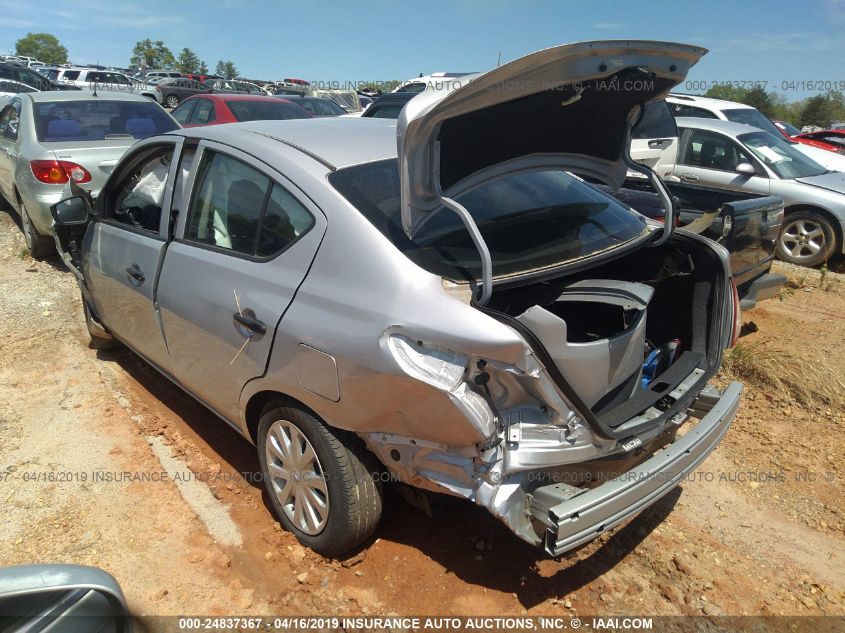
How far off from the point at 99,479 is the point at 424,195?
2.40 m

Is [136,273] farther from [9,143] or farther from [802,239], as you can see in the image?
[802,239]

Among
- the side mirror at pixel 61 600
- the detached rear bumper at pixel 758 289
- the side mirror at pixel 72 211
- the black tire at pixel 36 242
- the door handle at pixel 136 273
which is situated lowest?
the black tire at pixel 36 242

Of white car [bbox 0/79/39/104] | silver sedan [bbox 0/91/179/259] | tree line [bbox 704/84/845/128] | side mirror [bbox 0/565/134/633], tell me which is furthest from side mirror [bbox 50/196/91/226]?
tree line [bbox 704/84/845/128]

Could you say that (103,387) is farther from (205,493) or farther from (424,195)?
(424,195)

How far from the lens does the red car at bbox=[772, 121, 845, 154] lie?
45.2 feet

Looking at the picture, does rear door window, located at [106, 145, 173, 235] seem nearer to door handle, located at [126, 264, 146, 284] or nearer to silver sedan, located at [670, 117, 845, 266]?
door handle, located at [126, 264, 146, 284]

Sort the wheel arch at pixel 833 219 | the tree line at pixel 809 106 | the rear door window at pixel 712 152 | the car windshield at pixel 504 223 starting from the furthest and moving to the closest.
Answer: the tree line at pixel 809 106 < the rear door window at pixel 712 152 < the wheel arch at pixel 833 219 < the car windshield at pixel 504 223

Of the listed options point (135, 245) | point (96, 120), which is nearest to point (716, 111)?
point (96, 120)

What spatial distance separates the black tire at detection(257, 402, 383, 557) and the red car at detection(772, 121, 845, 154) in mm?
14567

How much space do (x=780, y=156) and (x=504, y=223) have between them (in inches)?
277

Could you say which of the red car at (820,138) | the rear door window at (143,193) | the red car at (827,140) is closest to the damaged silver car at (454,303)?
the rear door window at (143,193)

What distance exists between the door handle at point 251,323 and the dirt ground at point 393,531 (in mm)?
1021

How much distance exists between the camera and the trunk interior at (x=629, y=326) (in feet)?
7.13

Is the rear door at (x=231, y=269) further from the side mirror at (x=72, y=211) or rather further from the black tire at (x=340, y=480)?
the side mirror at (x=72, y=211)
